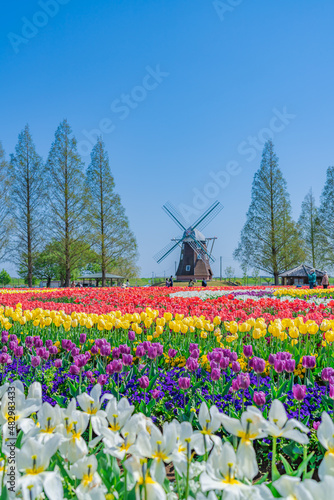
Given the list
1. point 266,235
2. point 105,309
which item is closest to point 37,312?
point 105,309

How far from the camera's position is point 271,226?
31.8 metres

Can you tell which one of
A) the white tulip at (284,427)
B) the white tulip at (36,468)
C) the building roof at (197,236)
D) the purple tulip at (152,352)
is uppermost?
the building roof at (197,236)

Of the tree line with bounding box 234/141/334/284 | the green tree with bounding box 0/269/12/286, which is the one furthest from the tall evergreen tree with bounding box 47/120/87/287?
the green tree with bounding box 0/269/12/286

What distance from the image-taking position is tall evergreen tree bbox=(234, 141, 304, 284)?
3148 centimetres

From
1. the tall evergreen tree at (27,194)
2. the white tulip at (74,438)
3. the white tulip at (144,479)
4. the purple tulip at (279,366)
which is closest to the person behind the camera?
the white tulip at (144,479)

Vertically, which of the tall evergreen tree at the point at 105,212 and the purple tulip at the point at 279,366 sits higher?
the tall evergreen tree at the point at 105,212

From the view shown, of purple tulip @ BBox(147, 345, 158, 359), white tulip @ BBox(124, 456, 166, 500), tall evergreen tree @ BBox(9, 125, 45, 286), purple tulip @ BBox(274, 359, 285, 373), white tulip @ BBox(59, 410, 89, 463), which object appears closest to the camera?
white tulip @ BBox(124, 456, 166, 500)

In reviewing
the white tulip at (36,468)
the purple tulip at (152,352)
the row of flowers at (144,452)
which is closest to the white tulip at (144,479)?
the row of flowers at (144,452)

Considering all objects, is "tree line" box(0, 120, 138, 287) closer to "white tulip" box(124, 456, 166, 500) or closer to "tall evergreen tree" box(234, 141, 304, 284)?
"tall evergreen tree" box(234, 141, 304, 284)

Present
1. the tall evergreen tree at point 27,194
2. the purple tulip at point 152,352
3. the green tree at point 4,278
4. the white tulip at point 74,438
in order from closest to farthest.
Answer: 1. the white tulip at point 74,438
2. the purple tulip at point 152,352
3. the tall evergreen tree at point 27,194
4. the green tree at point 4,278

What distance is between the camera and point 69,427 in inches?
51.7

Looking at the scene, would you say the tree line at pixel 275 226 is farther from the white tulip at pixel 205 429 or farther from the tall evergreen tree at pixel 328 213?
the white tulip at pixel 205 429

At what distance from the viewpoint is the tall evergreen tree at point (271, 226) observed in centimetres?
3148

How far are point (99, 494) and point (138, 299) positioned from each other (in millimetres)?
7815
